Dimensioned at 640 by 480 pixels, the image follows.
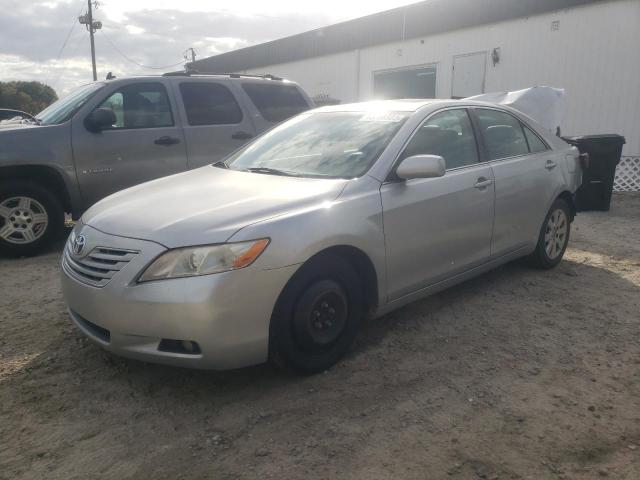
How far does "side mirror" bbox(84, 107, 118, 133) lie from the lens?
5391 millimetres

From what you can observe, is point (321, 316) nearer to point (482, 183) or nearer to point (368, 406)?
point (368, 406)

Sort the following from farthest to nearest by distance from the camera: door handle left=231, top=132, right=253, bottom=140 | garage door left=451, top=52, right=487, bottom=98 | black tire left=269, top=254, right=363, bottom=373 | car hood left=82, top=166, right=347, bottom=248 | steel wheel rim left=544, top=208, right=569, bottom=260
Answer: garage door left=451, top=52, right=487, bottom=98, door handle left=231, top=132, right=253, bottom=140, steel wheel rim left=544, top=208, right=569, bottom=260, black tire left=269, top=254, right=363, bottom=373, car hood left=82, top=166, right=347, bottom=248

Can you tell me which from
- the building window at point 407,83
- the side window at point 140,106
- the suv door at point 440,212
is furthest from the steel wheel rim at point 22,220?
the building window at point 407,83

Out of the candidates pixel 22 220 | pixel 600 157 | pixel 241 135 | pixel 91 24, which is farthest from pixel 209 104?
pixel 91 24

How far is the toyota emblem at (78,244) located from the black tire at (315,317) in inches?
46.5

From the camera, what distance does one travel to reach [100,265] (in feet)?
9.09

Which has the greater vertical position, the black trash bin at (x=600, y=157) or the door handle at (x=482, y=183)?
the door handle at (x=482, y=183)

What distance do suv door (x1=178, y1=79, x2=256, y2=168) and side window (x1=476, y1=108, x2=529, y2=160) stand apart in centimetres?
310

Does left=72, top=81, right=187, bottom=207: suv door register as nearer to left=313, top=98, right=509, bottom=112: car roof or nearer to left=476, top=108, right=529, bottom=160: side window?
left=313, top=98, right=509, bottom=112: car roof

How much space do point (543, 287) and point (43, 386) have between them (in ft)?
12.8

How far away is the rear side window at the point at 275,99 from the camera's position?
21.6 feet

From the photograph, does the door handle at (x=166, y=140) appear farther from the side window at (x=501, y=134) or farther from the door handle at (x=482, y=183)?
the door handle at (x=482, y=183)

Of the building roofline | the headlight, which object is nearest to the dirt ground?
A: the headlight

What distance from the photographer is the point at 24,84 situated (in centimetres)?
5153
